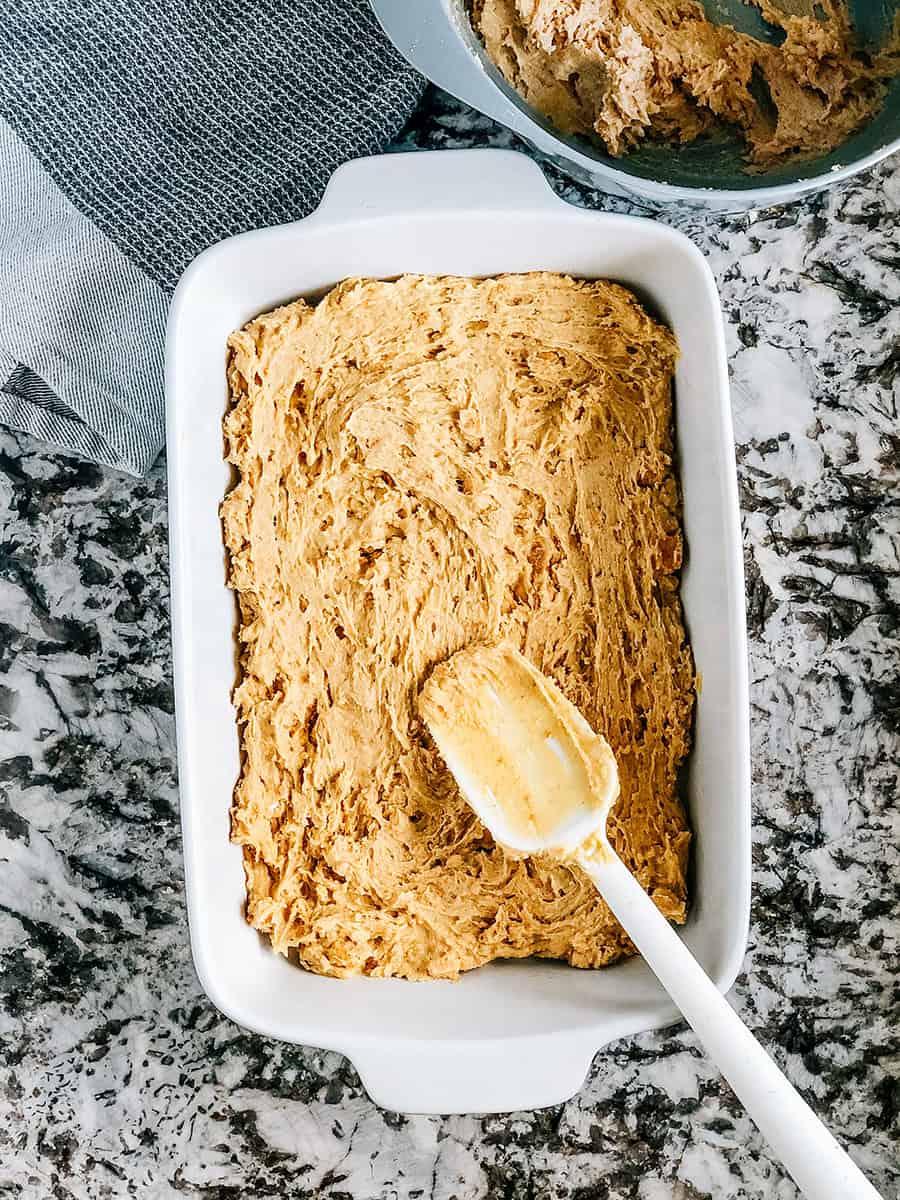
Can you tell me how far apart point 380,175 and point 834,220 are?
0.46m

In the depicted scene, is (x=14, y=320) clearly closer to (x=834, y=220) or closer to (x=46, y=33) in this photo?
Answer: (x=46, y=33)

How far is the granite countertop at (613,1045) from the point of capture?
109 centimetres

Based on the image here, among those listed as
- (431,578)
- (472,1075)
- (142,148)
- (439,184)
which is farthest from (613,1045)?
(142,148)

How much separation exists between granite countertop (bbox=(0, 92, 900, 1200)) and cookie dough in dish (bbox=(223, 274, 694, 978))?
0.53 feet

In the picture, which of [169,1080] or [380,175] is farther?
[169,1080]

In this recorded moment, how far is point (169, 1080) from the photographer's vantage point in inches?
43.9

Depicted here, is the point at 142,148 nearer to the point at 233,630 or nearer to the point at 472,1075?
the point at 233,630

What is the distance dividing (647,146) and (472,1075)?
2.63 feet

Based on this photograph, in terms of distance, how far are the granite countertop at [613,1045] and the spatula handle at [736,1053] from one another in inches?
9.4

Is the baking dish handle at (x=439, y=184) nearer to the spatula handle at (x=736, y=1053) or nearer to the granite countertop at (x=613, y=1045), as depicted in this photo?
the granite countertop at (x=613, y=1045)

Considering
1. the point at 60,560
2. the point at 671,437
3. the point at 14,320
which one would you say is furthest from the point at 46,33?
the point at 671,437

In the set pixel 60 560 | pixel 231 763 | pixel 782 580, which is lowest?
pixel 782 580

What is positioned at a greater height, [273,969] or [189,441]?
[189,441]

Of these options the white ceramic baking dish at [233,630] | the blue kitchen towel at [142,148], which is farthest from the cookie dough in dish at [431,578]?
the blue kitchen towel at [142,148]
